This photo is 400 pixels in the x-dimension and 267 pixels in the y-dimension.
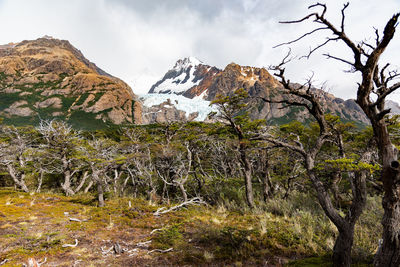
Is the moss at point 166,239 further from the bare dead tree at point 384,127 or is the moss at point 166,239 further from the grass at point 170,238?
the bare dead tree at point 384,127

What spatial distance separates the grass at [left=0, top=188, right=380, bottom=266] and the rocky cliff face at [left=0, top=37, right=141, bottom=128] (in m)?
116

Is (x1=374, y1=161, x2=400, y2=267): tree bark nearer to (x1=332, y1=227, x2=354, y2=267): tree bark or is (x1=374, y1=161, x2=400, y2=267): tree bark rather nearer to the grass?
(x1=332, y1=227, x2=354, y2=267): tree bark

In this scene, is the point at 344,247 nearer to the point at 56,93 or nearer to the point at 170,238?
the point at 170,238

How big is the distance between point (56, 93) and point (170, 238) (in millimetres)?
151917

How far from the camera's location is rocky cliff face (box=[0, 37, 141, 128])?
345ft

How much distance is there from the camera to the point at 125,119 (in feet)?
406

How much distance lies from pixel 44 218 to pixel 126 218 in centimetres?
368

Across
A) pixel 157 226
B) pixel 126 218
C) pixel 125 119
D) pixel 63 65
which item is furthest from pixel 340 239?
pixel 63 65

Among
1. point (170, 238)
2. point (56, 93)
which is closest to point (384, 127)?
point (170, 238)

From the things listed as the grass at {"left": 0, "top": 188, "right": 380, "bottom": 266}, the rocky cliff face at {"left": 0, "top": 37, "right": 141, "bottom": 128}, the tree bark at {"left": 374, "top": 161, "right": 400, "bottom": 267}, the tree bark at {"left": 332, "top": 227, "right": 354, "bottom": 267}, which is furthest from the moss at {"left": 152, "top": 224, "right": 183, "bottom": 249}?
the rocky cliff face at {"left": 0, "top": 37, "right": 141, "bottom": 128}

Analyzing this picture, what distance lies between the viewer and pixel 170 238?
22.6ft

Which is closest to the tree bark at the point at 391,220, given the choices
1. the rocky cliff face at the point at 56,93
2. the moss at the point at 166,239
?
the moss at the point at 166,239

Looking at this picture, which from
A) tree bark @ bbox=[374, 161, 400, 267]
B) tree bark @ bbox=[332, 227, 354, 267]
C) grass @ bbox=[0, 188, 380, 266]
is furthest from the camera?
grass @ bbox=[0, 188, 380, 266]

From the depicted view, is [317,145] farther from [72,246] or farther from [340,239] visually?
[72,246]
